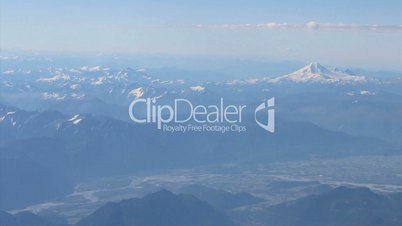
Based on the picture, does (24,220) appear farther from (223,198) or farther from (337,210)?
(337,210)

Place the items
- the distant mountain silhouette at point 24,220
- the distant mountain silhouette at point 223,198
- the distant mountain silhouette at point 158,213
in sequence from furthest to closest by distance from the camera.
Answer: the distant mountain silhouette at point 223,198 < the distant mountain silhouette at point 24,220 < the distant mountain silhouette at point 158,213

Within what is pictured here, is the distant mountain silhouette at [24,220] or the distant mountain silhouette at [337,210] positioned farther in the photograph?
the distant mountain silhouette at [337,210]

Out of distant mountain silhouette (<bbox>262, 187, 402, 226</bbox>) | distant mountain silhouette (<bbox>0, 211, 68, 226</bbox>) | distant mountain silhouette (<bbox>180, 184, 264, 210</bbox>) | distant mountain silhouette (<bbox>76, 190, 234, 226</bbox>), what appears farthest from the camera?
distant mountain silhouette (<bbox>180, 184, 264, 210</bbox>)

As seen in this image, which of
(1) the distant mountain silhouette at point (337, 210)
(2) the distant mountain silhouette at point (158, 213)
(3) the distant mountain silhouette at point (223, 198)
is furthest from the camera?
(3) the distant mountain silhouette at point (223, 198)

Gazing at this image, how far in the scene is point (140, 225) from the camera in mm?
98750

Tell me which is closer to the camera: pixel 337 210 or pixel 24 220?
pixel 24 220

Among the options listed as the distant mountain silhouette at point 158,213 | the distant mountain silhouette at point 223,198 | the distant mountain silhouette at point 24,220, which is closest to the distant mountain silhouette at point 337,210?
the distant mountain silhouette at point 223,198

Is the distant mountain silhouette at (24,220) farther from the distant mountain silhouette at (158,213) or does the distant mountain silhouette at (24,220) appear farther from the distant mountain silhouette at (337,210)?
the distant mountain silhouette at (337,210)

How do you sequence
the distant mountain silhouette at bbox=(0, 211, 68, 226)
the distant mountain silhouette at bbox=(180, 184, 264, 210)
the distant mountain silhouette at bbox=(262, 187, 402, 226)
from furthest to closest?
the distant mountain silhouette at bbox=(180, 184, 264, 210), the distant mountain silhouette at bbox=(262, 187, 402, 226), the distant mountain silhouette at bbox=(0, 211, 68, 226)

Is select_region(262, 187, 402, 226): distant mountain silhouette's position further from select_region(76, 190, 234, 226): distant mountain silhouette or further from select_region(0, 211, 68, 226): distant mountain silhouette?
select_region(0, 211, 68, 226): distant mountain silhouette

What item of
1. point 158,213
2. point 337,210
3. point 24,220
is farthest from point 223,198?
point 24,220

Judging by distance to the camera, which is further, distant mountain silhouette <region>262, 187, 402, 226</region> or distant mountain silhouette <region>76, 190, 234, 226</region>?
distant mountain silhouette <region>262, 187, 402, 226</region>

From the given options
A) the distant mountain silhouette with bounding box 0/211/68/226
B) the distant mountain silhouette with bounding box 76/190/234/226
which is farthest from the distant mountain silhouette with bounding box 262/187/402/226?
the distant mountain silhouette with bounding box 0/211/68/226

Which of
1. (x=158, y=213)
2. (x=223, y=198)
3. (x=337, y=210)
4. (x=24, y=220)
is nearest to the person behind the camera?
(x=24, y=220)
